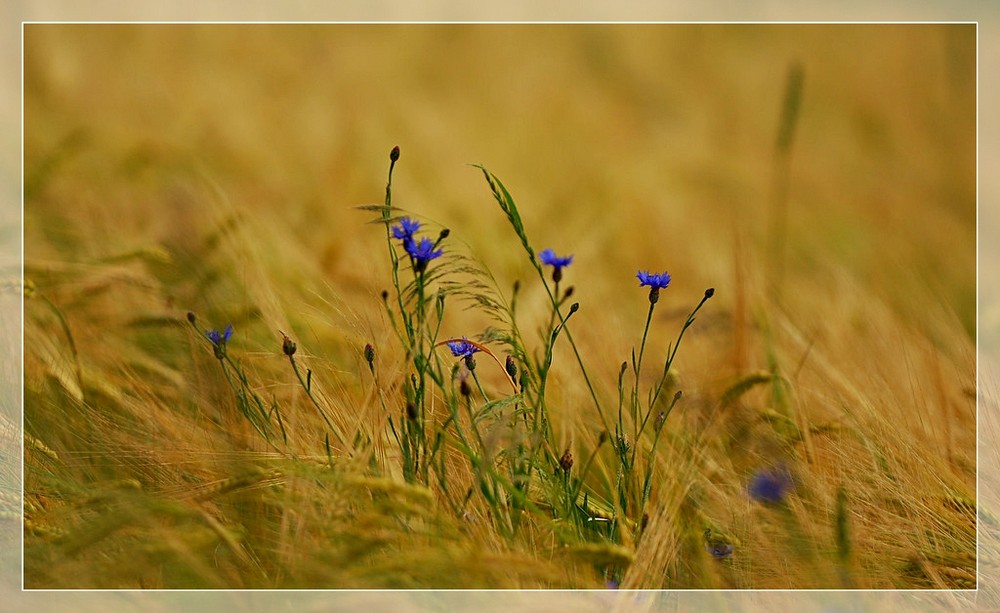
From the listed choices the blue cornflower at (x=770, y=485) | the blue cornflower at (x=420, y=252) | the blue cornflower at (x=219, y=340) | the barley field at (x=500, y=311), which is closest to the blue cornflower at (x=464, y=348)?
the barley field at (x=500, y=311)

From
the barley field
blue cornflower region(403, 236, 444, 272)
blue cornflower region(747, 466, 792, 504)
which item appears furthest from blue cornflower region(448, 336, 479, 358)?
blue cornflower region(747, 466, 792, 504)

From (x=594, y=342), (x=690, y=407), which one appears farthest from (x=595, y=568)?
(x=594, y=342)

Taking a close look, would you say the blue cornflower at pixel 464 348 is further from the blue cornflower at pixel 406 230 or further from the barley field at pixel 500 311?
the blue cornflower at pixel 406 230

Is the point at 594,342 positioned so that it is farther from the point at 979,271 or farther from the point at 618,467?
the point at 979,271

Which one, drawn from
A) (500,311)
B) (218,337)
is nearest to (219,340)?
(218,337)

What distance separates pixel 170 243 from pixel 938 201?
136cm

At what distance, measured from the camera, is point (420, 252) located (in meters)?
1.19

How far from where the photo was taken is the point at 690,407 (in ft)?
4.75

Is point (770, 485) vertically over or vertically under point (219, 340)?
under

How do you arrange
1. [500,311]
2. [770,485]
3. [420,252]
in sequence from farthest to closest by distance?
1. [500,311]
2. [770,485]
3. [420,252]

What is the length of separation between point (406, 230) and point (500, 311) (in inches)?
21.3

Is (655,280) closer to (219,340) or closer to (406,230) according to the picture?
(406,230)

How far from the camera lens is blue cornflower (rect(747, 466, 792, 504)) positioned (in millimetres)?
1323

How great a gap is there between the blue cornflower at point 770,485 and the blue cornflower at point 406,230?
0.53 m
